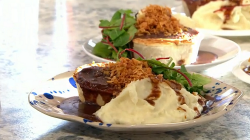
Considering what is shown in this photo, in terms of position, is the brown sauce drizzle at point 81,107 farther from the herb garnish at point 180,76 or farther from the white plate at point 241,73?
the white plate at point 241,73

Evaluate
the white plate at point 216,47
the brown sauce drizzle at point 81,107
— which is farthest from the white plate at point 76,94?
the white plate at point 216,47

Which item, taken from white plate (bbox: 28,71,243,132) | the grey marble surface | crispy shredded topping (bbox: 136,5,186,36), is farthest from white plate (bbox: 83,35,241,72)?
white plate (bbox: 28,71,243,132)

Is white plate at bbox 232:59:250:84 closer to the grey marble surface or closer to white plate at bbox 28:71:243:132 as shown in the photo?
the grey marble surface

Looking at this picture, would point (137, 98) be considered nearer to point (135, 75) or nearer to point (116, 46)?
point (135, 75)

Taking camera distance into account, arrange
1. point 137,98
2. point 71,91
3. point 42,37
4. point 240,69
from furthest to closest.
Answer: point 42,37
point 240,69
point 71,91
point 137,98

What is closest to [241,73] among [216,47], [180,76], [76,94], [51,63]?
[180,76]

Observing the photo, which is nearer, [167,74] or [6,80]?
[167,74]

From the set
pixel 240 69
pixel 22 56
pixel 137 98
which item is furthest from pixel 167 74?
pixel 22 56
